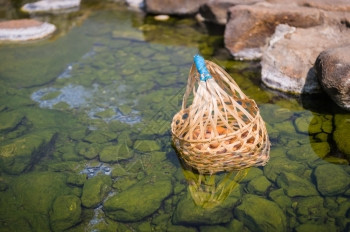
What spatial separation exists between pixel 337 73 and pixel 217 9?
3057 mm

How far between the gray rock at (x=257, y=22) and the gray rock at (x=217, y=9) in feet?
2.44

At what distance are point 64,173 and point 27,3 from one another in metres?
5.63

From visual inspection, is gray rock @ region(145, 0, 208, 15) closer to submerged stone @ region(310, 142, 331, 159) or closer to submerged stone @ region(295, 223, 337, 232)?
submerged stone @ region(310, 142, 331, 159)

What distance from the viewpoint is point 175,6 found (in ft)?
22.0

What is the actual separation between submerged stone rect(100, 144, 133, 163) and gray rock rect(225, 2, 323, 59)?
245 centimetres

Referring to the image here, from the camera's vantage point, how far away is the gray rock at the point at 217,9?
19.4 feet

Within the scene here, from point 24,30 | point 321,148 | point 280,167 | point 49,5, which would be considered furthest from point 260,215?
point 49,5

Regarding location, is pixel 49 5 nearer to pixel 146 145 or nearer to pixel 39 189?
pixel 146 145

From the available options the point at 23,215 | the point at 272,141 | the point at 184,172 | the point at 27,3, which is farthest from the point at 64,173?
the point at 27,3

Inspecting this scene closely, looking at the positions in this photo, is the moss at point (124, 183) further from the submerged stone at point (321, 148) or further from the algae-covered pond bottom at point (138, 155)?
the submerged stone at point (321, 148)

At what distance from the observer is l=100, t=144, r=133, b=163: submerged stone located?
11.4 ft

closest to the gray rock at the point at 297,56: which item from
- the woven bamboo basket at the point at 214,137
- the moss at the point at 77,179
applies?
the woven bamboo basket at the point at 214,137

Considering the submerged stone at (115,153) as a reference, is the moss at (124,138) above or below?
above

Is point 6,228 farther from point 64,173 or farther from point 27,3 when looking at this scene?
point 27,3
